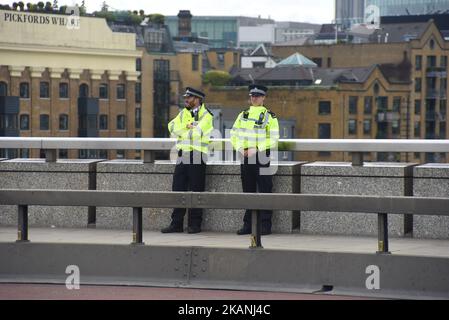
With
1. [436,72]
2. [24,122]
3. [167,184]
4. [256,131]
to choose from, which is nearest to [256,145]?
[256,131]

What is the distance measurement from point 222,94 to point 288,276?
364 ft

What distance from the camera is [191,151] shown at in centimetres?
1414

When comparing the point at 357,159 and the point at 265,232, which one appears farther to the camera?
the point at 357,159

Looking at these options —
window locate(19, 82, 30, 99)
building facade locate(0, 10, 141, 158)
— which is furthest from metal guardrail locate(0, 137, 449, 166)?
window locate(19, 82, 30, 99)

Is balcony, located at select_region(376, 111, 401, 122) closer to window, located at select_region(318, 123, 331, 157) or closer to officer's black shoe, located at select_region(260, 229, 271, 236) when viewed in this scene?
window, located at select_region(318, 123, 331, 157)

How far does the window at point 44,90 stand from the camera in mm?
98438

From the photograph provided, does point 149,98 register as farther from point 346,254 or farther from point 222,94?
point 346,254

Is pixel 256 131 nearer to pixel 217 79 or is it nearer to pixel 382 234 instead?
pixel 382 234

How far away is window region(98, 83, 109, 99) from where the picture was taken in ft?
338

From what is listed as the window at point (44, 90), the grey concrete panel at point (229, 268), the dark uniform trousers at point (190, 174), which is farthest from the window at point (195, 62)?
the grey concrete panel at point (229, 268)

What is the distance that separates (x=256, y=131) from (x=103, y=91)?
9015cm

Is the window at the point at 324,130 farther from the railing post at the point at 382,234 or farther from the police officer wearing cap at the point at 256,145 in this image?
the railing post at the point at 382,234

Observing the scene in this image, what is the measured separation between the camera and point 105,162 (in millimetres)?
14492

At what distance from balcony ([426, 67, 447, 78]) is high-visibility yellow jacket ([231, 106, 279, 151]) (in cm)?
11226
